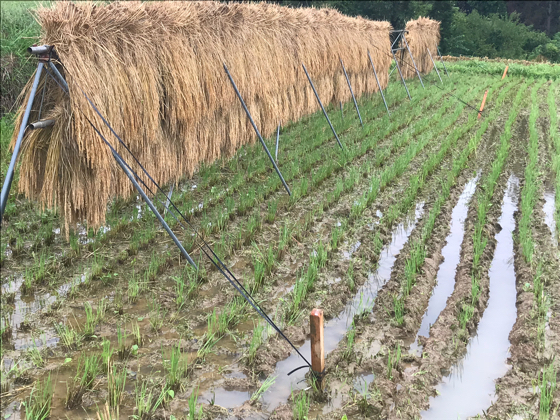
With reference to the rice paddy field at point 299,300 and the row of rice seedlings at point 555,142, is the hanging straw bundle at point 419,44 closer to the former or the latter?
the row of rice seedlings at point 555,142

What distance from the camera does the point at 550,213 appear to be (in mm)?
6332

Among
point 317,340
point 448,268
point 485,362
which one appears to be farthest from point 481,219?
point 317,340

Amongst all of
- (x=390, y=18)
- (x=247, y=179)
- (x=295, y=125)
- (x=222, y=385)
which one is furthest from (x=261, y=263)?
(x=390, y=18)

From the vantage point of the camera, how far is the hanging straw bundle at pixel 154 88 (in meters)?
4.19

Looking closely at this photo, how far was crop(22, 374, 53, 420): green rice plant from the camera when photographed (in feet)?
9.09

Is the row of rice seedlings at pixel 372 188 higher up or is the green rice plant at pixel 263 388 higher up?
the row of rice seedlings at pixel 372 188

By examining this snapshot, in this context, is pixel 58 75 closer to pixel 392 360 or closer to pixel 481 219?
pixel 392 360

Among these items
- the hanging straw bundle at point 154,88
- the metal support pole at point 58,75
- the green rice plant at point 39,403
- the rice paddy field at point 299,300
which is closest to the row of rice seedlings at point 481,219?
the rice paddy field at point 299,300

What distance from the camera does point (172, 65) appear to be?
5.45 metres

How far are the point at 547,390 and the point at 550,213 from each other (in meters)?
3.74

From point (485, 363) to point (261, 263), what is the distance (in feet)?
6.67

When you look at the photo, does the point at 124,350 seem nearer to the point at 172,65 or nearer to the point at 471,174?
the point at 172,65

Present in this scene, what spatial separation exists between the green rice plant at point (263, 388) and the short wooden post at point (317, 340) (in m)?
0.30

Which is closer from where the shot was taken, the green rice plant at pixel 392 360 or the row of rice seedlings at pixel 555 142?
the green rice plant at pixel 392 360
